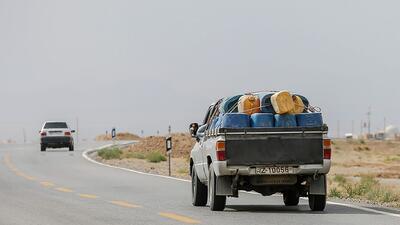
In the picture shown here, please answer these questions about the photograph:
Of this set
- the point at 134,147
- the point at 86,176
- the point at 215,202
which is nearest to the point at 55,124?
the point at 134,147

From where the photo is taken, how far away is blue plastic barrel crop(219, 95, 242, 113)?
16531 mm

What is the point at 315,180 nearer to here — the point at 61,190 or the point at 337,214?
the point at 337,214

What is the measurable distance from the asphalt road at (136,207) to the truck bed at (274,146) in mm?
882

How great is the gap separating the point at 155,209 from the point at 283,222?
335 centimetres

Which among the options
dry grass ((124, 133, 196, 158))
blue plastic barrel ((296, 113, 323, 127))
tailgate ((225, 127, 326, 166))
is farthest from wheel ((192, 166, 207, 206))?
dry grass ((124, 133, 196, 158))

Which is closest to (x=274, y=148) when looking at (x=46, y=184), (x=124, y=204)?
(x=124, y=204)

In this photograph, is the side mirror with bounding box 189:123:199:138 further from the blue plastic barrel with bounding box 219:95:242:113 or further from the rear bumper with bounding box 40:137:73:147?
the rear bumper with bounding box 40:137:73:147

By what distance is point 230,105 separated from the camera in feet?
54.6

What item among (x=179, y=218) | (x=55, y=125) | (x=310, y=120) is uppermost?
(x=310, y=120)

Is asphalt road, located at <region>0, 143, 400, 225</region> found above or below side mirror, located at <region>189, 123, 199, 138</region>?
below

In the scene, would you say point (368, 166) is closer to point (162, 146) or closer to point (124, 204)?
point (162, 146)

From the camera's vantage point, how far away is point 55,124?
57781 millimetres

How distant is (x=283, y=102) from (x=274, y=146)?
0.83m

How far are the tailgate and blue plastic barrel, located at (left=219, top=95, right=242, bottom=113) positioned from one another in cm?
126
